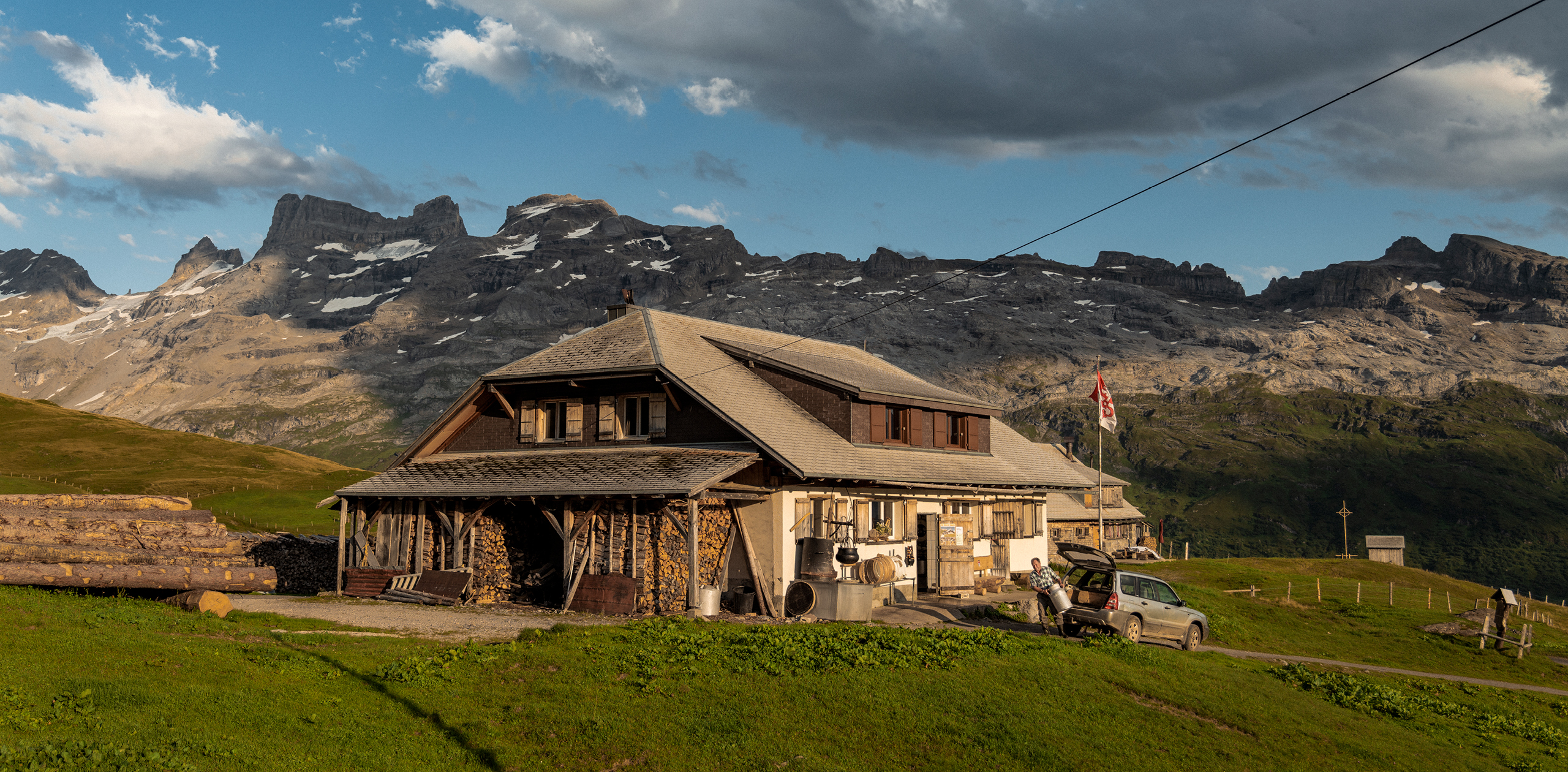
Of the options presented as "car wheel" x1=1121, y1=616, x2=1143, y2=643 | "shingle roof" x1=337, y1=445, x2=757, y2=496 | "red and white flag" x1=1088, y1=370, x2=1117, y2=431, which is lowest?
"car wheel" x1=1121, y1=616, x2=1143, y2=643

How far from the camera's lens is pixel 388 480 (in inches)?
1267

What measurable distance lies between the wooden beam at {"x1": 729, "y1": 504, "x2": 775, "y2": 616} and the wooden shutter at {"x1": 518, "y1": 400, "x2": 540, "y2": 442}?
960 cm

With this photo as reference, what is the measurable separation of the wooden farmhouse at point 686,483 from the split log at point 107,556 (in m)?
6.75

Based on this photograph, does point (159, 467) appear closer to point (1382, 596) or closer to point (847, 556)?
point (847, 556)

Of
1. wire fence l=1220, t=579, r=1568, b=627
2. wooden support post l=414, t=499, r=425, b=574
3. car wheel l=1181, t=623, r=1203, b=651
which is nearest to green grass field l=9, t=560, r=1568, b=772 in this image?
car wheel l=1181, t=623, r=1203, b=651

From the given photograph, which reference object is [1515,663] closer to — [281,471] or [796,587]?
[796,587]

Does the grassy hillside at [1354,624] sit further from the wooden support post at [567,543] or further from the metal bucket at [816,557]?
the wooden support post at [567,543]

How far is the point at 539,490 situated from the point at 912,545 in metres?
12.2

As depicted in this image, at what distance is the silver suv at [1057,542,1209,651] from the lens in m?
23.3

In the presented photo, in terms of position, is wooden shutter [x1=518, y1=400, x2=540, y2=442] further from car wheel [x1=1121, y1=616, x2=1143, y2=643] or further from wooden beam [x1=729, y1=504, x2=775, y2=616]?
car wheel [x1=1121, y1=616, x2=1143, y2=643]

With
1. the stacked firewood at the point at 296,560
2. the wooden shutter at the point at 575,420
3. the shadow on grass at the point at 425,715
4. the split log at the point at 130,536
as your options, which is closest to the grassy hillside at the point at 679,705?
the shadow on grass at the point at 425,715

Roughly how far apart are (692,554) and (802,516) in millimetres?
4031

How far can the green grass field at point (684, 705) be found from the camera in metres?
11.2

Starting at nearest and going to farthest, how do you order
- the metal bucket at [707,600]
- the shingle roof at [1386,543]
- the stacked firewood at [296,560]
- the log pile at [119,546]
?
the log pile at [119,546], the metal bucket at [707,600], the stacked firewood at [296,560], the shingle roof at [1386,543]
